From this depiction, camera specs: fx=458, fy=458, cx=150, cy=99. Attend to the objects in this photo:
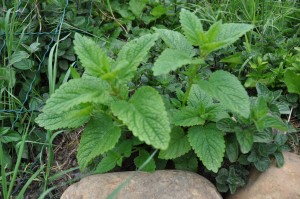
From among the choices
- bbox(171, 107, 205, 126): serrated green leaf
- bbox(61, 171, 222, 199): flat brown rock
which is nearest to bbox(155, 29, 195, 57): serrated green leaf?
bbox(171, 107, 205, 126): serrated green leaf

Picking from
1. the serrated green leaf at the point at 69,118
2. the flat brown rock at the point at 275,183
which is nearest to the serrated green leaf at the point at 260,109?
the flat brown rock at the point at 275,183

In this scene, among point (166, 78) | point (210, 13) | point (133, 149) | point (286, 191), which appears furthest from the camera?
point (210, 13)

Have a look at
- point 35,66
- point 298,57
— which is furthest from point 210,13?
point 35,66

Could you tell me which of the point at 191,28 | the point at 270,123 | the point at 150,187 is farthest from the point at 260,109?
the point at 150,187

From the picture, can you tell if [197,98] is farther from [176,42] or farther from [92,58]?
[92,58]

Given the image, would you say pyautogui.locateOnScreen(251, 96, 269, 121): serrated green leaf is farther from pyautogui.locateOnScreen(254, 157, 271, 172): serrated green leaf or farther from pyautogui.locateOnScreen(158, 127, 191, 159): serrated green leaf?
pyautogui.locateOnScreen(158, 127, 191, 159): serrated green leaf

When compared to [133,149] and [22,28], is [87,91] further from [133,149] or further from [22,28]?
[22,28]

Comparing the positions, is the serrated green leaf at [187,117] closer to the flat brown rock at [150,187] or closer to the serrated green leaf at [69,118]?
the flat brown rock at [150,187]
